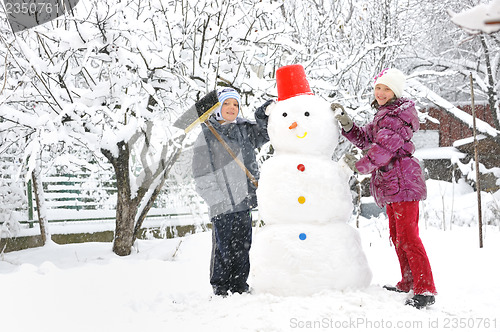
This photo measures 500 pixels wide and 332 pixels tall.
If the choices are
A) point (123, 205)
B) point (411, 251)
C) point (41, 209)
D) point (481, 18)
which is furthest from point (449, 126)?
point (481, 18)

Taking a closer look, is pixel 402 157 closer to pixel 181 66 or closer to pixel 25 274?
pixel 181 66

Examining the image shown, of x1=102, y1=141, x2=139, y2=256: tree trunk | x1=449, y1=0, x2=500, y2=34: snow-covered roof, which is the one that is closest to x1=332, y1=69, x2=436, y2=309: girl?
x1=449, y1=0, x2=500, y2=34: snow-covered roof

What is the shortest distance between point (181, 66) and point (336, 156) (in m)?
3.67

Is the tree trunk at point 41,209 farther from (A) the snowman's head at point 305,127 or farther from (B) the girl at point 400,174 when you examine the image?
(B) the girl at point 400,174

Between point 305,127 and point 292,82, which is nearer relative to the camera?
point 305,127

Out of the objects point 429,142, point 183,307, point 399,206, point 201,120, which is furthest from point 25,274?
point 429,142

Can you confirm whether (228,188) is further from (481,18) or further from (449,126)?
(449,126)

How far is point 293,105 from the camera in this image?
117 inches

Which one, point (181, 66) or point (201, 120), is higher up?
point (181, 66)

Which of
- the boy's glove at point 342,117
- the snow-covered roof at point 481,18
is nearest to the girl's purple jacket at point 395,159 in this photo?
the boy's glove at point 342,117

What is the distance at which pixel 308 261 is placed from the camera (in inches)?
107

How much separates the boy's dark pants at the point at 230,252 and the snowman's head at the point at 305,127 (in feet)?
2.29

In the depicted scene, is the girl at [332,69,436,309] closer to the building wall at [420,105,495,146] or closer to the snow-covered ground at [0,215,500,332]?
the snow-covered ground at [0,215,500,332]

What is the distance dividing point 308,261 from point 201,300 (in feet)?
2.91
